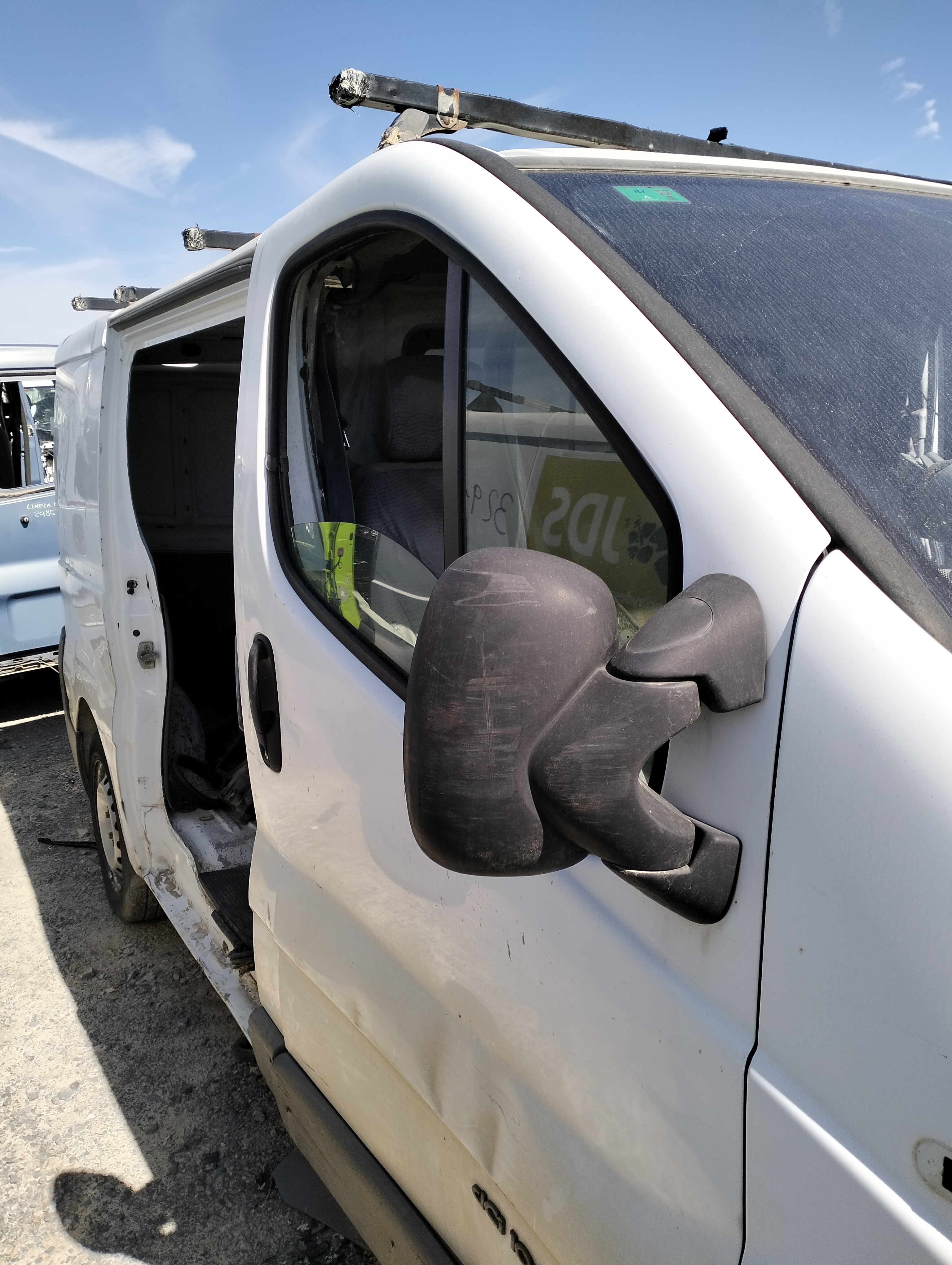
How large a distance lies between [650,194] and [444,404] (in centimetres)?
43

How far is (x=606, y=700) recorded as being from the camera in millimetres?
837

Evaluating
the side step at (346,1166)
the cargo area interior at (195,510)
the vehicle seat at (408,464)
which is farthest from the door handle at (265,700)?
the cargo area interior at (195,510)

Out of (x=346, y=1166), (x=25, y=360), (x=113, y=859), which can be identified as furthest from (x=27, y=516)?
(x=346, y=1166)

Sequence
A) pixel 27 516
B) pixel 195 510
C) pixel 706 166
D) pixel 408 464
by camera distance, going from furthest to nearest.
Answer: pixel 27 516
pixel 195 510
pixel 408 464
pixel 706 166

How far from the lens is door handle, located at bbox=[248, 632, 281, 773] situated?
1807 mm

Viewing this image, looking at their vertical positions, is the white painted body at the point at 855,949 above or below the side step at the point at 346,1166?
above

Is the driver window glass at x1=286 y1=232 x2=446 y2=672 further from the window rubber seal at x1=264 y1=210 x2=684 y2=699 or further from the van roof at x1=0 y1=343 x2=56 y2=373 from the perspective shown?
the van roof at x1=0 y1=343 x2=56 y2=373

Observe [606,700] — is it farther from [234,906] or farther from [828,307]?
[234,906]

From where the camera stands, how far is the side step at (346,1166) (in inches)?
59.4

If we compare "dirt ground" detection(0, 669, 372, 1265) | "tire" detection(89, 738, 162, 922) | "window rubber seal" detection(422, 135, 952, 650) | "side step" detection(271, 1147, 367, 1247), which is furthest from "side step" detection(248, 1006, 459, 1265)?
"tire" detection(89, 738, 162, 922)

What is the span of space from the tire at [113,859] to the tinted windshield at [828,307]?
9.08ft

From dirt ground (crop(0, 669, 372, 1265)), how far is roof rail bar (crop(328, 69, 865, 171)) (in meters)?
2.37

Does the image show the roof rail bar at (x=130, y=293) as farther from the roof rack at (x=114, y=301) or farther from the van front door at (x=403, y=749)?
the van front door at (x=403, y=749)

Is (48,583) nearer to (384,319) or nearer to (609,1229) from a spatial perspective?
(384,319)
